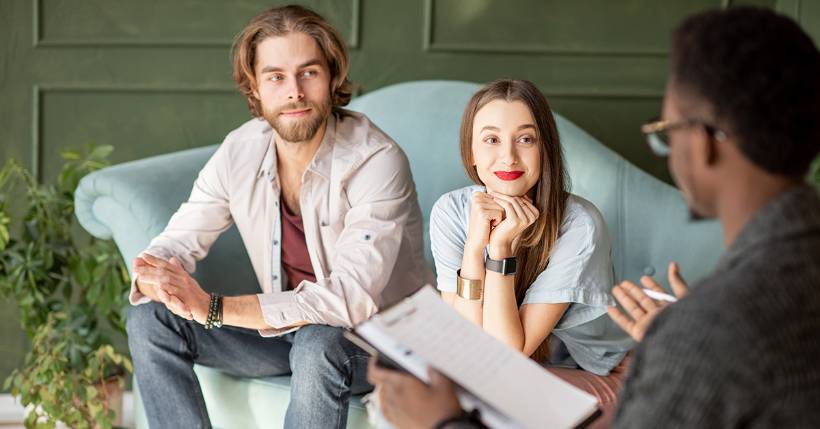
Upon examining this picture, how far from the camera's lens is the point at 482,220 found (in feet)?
6.39

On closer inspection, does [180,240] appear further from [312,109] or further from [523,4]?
[523,4]

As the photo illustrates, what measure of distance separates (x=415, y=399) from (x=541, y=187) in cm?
88

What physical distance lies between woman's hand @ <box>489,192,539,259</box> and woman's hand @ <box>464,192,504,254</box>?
11 mm

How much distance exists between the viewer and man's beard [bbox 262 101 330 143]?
2264 mm

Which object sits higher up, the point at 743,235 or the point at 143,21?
the point at 143,21

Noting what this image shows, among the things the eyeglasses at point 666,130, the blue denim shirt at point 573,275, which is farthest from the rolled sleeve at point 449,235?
the eyeglasses at point 666,130

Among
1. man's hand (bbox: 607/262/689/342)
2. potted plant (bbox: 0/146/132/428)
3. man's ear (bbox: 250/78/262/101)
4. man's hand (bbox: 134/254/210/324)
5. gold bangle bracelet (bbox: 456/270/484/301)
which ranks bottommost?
potted plant (bbox: 0/146/132/428)

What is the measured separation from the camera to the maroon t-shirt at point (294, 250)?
7.67ft

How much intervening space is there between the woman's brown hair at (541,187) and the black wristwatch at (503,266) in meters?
0.07

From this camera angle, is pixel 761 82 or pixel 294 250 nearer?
pixel 761 82

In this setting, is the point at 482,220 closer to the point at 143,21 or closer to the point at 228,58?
the point at 228,58

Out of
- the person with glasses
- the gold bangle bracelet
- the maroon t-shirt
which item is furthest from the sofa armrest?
the person with glasses

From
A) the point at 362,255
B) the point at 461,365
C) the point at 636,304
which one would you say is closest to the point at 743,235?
the point at 461,365

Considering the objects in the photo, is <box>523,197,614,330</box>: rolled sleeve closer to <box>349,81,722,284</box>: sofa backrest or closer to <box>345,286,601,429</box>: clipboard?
<box>349,81,722,284</box>: sofa backrest
